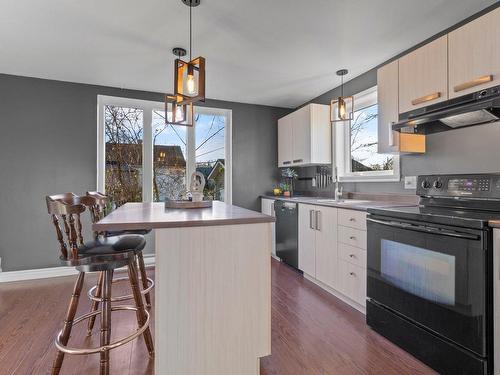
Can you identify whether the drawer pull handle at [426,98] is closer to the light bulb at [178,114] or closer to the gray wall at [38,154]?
the light bulb at [178,114]

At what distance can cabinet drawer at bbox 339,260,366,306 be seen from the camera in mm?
2281

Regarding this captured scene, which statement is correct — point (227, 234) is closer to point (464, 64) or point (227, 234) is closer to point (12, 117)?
point (464, 64)

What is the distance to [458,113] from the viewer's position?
5.82 feet

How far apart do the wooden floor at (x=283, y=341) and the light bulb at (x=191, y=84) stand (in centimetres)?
170

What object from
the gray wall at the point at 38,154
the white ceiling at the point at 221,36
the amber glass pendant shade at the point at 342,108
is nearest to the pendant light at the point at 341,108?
the amber glass pendant shade at the point at 342,108

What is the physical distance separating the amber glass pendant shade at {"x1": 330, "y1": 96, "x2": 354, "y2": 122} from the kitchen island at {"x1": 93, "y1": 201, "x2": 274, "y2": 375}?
1.72 meters

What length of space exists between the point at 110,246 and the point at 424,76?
98.7 inches

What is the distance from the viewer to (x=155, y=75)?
10.9 ft

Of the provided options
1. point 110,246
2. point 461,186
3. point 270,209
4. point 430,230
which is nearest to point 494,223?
point 430,230

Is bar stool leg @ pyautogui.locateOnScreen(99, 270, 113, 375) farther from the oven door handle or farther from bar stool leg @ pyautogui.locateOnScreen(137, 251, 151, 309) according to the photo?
the oven door handle

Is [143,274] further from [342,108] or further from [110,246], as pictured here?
[342,108]

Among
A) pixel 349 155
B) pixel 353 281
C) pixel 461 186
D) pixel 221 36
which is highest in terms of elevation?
pixel 221 36

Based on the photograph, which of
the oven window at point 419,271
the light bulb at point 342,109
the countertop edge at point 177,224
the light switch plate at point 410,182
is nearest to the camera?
the countertop edge at point 177,224

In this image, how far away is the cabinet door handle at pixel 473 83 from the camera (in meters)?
1.68
